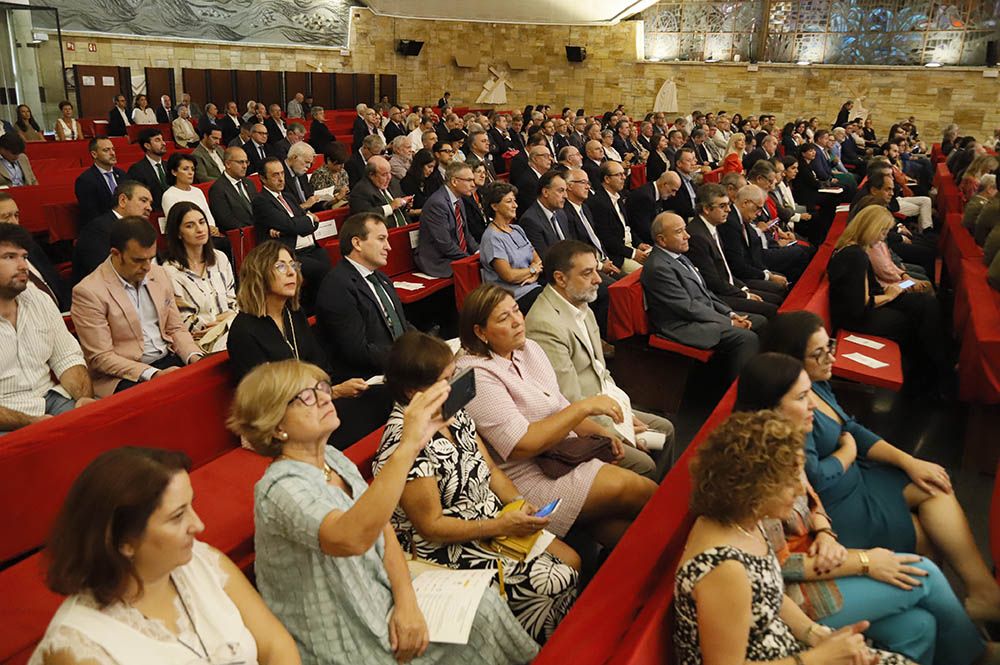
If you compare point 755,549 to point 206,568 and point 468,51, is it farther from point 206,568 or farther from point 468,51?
point 468,51

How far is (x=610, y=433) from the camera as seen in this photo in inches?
113

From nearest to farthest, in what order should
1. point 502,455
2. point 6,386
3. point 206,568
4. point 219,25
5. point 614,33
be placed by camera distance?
point 206,568
point 502,455
point 6,386
point 219,25
point 614,33

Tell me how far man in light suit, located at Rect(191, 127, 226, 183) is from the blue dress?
736 centimetres

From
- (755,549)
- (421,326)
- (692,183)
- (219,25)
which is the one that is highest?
(219,25)

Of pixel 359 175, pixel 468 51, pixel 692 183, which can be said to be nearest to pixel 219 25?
pixel 468 51

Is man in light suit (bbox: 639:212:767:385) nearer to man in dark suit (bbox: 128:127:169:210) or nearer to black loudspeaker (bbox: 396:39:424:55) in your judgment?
man in dark suit (bbox: 128:127:169:210)

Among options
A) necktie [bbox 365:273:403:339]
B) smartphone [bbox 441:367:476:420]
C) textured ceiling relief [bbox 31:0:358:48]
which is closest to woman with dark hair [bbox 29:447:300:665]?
smartphone [bbox 441:367:476:420]

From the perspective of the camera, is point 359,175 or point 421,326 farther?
point 359,175

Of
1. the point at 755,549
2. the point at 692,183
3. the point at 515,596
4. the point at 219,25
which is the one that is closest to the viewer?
the point at 755,549

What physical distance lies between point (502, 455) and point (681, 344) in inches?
84.3

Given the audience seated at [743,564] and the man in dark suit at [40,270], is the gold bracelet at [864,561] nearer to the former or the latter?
the audience seated at [743,564]

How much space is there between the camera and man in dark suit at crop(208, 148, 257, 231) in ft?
19.1

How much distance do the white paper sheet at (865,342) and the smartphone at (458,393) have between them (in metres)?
3.21

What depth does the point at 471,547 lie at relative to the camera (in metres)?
2.19
